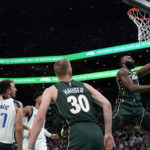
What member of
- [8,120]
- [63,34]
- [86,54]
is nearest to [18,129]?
[8,120]

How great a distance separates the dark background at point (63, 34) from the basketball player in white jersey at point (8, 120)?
800 inches

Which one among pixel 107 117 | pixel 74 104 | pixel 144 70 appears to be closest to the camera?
pixel 74 104

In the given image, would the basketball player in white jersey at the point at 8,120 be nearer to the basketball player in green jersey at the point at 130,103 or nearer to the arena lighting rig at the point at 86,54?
the basketball player in green jersey at the point at 130,103

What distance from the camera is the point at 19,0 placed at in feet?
88.1

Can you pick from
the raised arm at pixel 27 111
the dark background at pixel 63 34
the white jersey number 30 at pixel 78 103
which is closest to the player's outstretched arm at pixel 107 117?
the white jersey number 30 at pixel 78 103

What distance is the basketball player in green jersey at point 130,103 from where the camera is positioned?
5.01 metres

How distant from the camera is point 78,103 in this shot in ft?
10.1

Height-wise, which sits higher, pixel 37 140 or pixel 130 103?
pixel 130 103

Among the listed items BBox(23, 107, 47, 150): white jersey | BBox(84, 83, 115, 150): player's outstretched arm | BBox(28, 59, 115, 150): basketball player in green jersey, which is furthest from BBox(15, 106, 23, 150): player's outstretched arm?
BBox(23, 107, 47, 150): white jersey

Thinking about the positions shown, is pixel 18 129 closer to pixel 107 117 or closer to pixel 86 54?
pixel 107 117

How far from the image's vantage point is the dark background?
2725 centimetres

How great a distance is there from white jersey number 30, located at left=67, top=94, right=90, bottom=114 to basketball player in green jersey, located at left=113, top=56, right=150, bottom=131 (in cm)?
203

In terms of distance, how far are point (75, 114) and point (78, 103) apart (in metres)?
0.13

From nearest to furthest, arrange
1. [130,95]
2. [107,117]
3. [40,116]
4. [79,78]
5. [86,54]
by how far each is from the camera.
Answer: [40,116], [107,117], [130,95], [86,54], [79,78]
